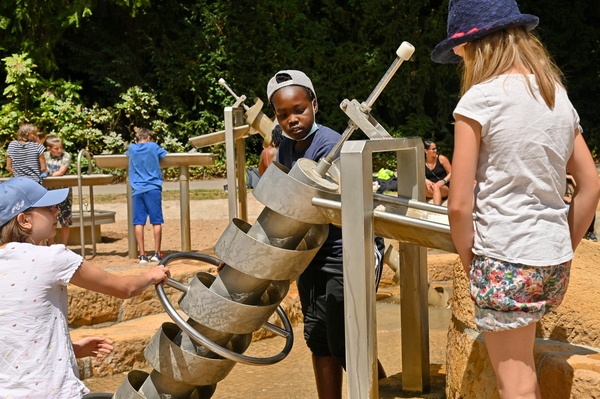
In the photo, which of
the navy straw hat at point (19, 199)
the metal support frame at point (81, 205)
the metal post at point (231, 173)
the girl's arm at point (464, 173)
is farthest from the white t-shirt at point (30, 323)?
the metal support frame at point (81, 205)

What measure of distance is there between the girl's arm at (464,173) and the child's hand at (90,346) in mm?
1385

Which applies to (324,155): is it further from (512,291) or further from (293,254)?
(512,291)

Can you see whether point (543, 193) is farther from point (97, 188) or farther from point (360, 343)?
point (97, 188)

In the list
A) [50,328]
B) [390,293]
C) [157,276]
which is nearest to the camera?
[50,328]

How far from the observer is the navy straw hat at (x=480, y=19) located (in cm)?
213

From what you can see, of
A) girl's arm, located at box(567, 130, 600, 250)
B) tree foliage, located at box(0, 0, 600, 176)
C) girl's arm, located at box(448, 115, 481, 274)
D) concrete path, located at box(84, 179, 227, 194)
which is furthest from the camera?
tree foliage, located at box(0, 0, 600, 176)

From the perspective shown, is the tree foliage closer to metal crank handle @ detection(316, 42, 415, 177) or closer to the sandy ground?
the sandy ground

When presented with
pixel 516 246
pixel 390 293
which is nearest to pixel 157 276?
pixel 516 246

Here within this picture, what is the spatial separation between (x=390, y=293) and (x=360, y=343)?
4.47m

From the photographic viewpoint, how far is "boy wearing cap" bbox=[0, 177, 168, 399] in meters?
2.57

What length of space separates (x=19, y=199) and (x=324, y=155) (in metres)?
1.14

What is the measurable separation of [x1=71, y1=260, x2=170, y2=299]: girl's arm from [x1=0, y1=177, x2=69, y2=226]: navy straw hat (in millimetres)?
232

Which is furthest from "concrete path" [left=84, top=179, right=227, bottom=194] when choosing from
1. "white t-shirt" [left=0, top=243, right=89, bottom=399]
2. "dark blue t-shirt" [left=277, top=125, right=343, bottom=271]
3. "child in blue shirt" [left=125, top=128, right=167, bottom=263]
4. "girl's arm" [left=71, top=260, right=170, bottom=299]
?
"white t-shirt" [left=0, top=243, right=89, bottom=399]

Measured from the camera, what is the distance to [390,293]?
674cm
